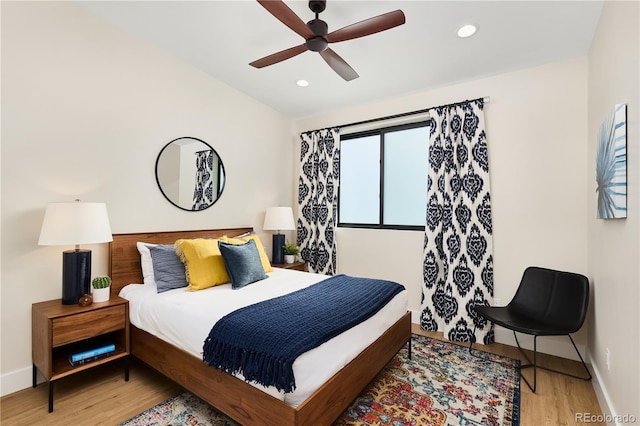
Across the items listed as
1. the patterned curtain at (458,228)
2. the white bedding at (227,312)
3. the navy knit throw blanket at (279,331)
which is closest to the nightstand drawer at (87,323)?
the white bedding at (227,312)

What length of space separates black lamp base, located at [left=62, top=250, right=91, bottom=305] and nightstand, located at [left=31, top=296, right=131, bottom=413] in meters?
0.07

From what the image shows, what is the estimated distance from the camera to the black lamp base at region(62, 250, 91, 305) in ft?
6.97

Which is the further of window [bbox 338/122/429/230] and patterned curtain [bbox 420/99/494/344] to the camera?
window [bbox 338/122/429/230]

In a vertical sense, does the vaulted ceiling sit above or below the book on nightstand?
above

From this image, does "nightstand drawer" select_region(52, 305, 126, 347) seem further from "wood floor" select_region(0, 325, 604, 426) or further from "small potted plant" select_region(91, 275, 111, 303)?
"wood floor" select_region(0, 325, 604, 426)

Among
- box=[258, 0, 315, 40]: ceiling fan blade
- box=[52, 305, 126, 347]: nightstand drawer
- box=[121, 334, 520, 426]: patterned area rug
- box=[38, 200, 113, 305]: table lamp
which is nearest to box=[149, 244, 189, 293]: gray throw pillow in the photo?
box=[52, 305, 126, 347]: nightstand drawer

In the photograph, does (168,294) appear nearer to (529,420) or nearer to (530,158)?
(529,420)

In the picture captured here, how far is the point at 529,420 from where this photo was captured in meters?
1.88

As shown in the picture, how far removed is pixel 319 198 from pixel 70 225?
282cm

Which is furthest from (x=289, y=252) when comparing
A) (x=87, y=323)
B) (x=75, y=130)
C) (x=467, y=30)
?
(x=467, y=30)

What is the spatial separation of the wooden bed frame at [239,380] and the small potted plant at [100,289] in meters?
0.30

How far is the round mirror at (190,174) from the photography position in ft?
9.74

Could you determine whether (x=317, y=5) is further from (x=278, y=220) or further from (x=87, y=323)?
(x=87, y=323)

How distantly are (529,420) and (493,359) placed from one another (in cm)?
Result: 84
